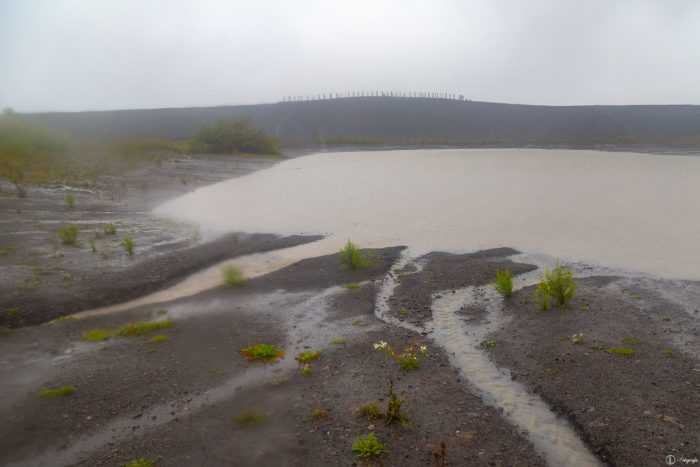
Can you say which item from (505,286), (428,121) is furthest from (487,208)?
(428,121)

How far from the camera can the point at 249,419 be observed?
246 inches

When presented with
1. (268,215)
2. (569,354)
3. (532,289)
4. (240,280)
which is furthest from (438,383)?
(268,215)

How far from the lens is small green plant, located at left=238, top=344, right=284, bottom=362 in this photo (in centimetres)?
805

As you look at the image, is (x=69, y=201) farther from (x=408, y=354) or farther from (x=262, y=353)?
(x=408, y=354)

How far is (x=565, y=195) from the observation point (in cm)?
2525

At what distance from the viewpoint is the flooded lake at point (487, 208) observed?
1528 cm

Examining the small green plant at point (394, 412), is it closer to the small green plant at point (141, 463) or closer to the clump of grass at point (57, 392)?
the small green plant at point (141, 463)

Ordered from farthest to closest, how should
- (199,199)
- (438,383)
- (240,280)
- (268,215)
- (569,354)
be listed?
(199,199)
(268,215)
(240,280)
(569,354)
(438,383)

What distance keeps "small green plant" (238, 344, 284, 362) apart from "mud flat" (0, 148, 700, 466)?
0.17 meters

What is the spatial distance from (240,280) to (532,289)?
23.2 feet

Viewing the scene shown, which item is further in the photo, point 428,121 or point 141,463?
point 428,121

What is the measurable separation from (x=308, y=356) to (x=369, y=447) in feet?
8.90

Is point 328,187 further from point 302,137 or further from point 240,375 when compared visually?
point 302,137

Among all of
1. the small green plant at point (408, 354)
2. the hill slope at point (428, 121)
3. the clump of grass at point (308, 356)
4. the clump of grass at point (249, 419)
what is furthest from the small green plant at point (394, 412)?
the hill slope at point (428, 121)
